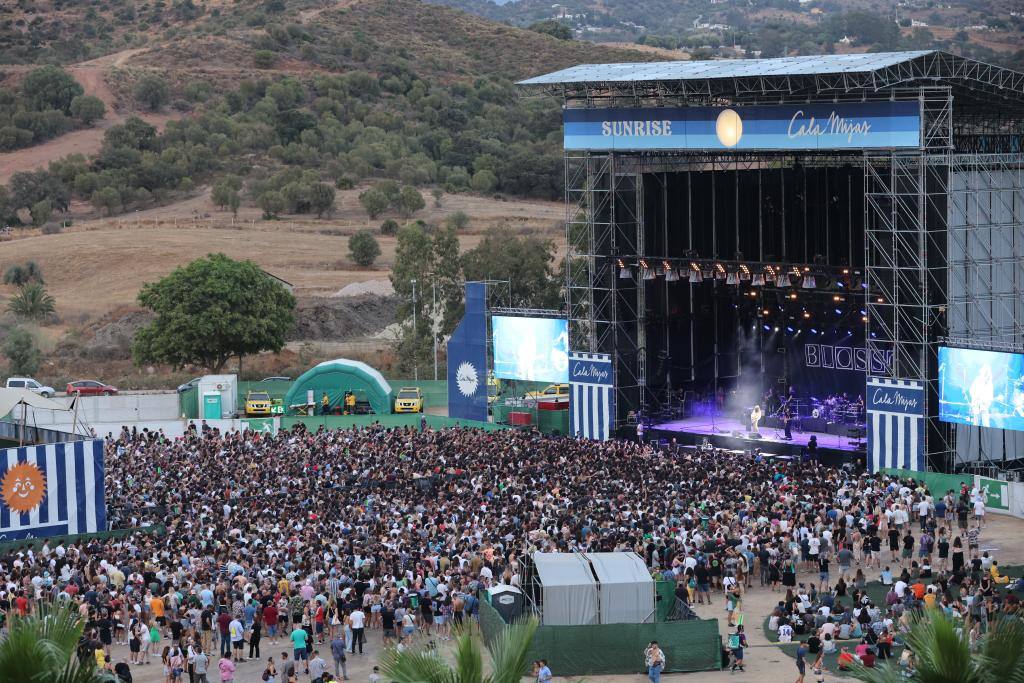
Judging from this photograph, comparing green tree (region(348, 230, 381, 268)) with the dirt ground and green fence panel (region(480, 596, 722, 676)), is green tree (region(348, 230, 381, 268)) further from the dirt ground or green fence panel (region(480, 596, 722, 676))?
green fence panel (region(480, 596, 722, 676))

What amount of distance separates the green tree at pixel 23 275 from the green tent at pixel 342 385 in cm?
3264

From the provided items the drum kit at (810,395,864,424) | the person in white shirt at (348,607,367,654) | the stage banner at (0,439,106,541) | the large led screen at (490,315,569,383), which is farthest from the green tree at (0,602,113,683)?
the large led screen at (490,315,569,383)

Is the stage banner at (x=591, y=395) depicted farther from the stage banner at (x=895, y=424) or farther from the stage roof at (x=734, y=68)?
the stage banner at (x=895, y=424)

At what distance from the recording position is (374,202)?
296 ft

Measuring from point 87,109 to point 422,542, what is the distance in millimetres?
88747

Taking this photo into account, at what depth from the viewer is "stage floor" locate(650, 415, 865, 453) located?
3956cm

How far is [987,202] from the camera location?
3631cm

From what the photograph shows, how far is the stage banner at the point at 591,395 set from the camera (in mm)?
43000

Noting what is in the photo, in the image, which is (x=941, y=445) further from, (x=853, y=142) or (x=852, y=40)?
(x=852, y=40)

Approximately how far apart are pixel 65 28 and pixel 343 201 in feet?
187

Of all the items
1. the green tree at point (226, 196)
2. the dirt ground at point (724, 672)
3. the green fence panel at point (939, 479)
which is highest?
the green tree at point (226, 196)

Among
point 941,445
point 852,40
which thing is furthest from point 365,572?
point 852,40

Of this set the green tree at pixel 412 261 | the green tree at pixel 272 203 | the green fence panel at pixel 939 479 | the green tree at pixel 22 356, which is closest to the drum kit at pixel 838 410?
the green fence panel at pixel 939 479

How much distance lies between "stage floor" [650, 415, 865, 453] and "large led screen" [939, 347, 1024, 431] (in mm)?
3911
